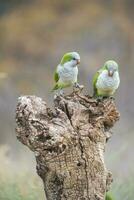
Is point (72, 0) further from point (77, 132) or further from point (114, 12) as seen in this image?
point (77, 132)

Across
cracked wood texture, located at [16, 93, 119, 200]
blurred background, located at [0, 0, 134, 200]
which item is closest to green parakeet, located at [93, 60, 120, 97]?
cracked wood texture, located at [16, 93, 119, 200]

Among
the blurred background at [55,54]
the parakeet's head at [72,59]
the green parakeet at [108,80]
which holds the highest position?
the blurred background at [55,54]

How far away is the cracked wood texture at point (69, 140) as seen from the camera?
71.6 inches

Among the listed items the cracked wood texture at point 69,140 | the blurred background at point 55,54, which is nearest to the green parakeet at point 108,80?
the cracked wood texture at point 69,140

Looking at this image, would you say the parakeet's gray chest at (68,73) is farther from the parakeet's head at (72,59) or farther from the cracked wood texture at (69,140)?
the cracked wood texture at (69,140)

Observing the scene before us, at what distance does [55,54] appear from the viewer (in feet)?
11.5

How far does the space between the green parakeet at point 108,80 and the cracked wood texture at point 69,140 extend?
3.1 inches

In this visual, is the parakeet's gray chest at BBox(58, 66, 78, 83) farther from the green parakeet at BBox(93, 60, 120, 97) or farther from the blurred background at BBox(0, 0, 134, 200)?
the blurred background at BBox(0, 0, 134, 200)

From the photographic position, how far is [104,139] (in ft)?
6.36

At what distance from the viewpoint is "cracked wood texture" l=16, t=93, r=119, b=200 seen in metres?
1.82

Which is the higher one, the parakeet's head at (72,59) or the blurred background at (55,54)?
the blurred background at (55,54)

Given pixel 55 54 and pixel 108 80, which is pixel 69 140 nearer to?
pixel 108 80

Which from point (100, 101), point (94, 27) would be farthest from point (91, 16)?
point (100, 101)

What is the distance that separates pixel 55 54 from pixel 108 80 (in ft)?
4.97
